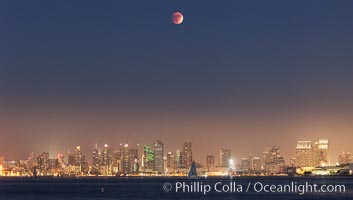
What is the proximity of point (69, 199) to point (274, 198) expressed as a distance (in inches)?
1582

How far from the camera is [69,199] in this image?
6004 inches

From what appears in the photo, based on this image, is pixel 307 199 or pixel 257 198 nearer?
pixel 307 199

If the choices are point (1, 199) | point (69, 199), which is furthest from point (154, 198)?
point (1, 199)

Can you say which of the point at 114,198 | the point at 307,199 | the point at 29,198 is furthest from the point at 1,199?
the point at 307,199

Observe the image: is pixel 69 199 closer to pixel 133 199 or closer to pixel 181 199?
pixel 133 199

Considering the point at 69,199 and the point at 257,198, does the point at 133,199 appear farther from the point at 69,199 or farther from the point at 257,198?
the point at 257,198

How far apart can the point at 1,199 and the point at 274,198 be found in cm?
5287

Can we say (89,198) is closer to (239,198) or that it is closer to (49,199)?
(49,199)

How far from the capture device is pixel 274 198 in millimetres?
152000

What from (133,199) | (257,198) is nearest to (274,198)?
(257,198)

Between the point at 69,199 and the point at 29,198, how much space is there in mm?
10556

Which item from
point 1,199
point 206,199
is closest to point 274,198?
point 206,199

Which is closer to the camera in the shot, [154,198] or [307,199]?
[307,199]

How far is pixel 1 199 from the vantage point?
5876 inches
